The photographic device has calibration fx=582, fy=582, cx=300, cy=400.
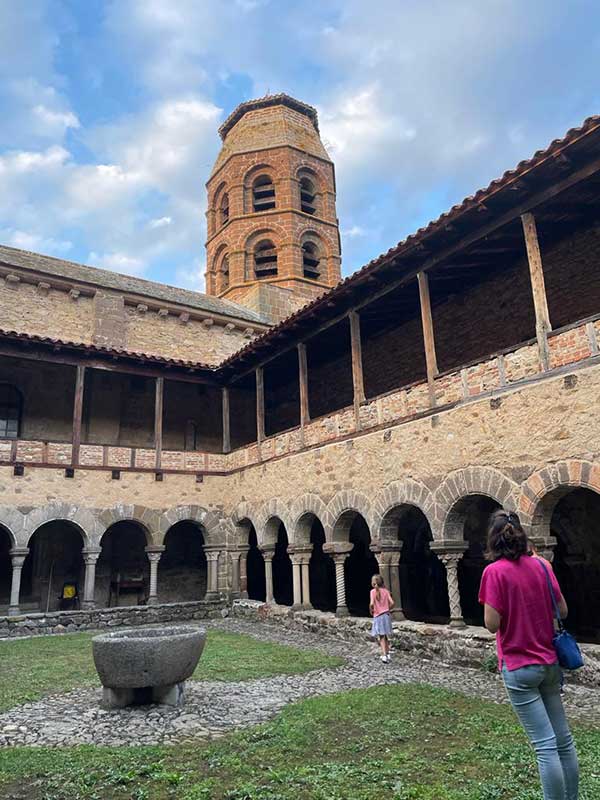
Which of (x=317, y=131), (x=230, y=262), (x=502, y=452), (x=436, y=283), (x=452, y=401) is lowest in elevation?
(x=502, y=452)

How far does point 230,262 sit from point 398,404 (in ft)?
62.0

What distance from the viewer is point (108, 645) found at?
6090 mm

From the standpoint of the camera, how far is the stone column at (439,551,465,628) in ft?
29.7

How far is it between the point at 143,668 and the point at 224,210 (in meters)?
27.1

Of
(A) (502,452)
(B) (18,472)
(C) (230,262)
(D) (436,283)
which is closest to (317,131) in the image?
(C) (230,262)

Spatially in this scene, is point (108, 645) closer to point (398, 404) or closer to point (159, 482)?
point (398, 404)

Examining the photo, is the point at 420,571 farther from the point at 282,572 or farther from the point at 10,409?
the point at 10,409

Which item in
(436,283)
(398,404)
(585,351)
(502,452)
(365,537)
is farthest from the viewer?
(365,537)

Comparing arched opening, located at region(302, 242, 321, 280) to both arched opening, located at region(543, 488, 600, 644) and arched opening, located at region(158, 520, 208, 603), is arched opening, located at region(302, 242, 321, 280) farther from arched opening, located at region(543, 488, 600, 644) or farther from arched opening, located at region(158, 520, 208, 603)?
arched opening, located at region(543, 488, 600, 644)

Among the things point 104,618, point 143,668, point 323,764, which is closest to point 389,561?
point 143,668

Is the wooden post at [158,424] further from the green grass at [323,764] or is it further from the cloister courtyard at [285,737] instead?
the green grass at [323,764]

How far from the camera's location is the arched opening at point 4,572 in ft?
50.8

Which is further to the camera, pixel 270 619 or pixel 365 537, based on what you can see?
pixel 365 537

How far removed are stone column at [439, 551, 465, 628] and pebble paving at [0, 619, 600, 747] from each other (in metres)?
0.79
